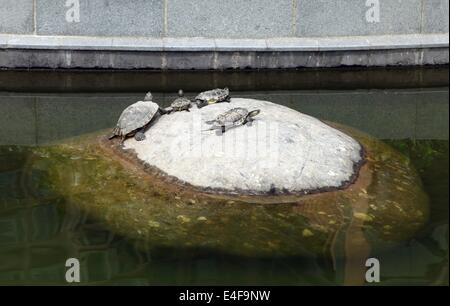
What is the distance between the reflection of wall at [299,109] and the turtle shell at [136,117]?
49.9 inches

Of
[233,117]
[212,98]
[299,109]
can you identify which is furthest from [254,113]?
[299,109]

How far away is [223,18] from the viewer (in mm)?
15578

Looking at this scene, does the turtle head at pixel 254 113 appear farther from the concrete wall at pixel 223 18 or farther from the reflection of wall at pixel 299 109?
the concrete wall at pixel 223 18

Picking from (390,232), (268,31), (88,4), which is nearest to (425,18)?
(268,31)

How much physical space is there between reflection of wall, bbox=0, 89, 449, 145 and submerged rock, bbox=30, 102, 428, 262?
1642mm

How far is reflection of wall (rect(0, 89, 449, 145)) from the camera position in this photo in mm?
11641

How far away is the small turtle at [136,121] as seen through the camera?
1005 cm

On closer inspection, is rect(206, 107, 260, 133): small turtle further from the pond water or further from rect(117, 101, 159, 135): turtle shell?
the pond water

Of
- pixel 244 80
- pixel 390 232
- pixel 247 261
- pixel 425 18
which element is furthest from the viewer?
pixel 425 18

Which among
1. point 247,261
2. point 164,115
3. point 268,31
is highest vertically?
point 268,31

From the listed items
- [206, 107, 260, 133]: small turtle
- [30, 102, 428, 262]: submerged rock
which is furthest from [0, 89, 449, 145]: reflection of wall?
[206, 107, 260, 133]: small turtle

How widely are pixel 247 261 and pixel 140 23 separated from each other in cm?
903

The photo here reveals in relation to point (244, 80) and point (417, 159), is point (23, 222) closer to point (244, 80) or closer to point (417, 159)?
point (417, 159)

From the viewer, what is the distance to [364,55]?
1566 centimetres
